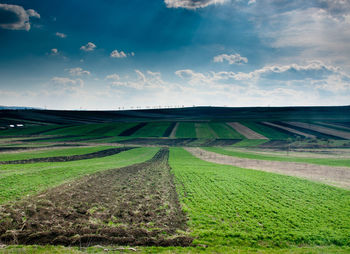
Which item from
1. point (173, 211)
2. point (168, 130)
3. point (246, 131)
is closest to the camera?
point (173, 211)

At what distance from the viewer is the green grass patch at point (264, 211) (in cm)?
1404

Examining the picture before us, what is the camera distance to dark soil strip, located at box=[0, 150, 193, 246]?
13.2m

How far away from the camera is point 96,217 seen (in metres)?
16.0

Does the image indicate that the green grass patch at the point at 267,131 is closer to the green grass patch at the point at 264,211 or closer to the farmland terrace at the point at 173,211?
the farmland terrace at the point at 173,211

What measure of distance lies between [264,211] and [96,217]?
13203 millimetres

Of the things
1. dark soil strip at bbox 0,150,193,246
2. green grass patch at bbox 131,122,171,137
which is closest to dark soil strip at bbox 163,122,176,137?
green grass patch at bbox 131,122,171,137

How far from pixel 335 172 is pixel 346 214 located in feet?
58.8

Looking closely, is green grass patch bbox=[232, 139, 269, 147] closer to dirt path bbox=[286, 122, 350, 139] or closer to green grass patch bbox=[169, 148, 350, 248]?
dirt path bbox=[286, 122, 350, 139]

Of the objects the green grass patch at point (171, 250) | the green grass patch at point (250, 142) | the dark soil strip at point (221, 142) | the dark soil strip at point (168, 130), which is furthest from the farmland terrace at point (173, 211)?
the dark soil strip at point (168, 130)

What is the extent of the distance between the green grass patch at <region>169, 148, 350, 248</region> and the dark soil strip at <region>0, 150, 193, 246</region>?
176 cm

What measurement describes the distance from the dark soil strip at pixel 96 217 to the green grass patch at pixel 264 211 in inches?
69.4

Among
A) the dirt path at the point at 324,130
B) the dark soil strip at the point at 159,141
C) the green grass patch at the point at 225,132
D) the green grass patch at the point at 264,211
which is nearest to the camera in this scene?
the green grass patch at the point at 264,211

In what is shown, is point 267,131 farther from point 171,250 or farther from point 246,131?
point 171,250

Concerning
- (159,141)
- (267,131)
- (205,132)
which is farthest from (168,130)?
(267,131)
